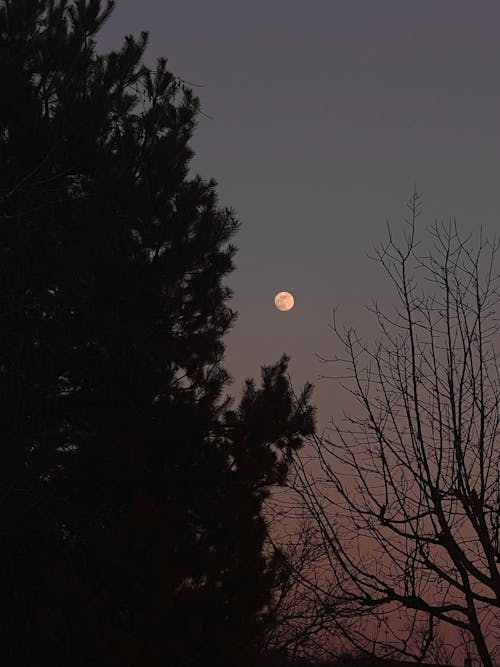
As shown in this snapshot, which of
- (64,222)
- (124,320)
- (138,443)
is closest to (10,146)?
(64,222)

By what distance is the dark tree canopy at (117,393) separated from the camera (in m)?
11.6

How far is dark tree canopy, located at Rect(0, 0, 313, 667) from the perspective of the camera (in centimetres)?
1165

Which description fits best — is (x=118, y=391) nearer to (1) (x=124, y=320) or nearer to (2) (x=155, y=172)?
(1) (x=124, y=320)

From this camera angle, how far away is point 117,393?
44.3ft

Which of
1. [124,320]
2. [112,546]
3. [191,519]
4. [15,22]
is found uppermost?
[15,22]

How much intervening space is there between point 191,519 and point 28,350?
2.88 metres

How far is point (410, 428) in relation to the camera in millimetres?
7262

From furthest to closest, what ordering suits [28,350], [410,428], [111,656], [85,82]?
[85,82] < [28,350] < [111,656] < [410,428]

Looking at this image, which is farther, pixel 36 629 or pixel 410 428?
pixel 36 629

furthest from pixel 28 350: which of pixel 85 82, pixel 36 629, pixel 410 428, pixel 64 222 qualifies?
pixel 410 428

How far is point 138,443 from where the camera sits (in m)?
12.7

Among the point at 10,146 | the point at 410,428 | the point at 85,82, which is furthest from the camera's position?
the point at 85,82

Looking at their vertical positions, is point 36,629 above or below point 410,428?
below

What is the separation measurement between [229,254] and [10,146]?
3.56 meters
